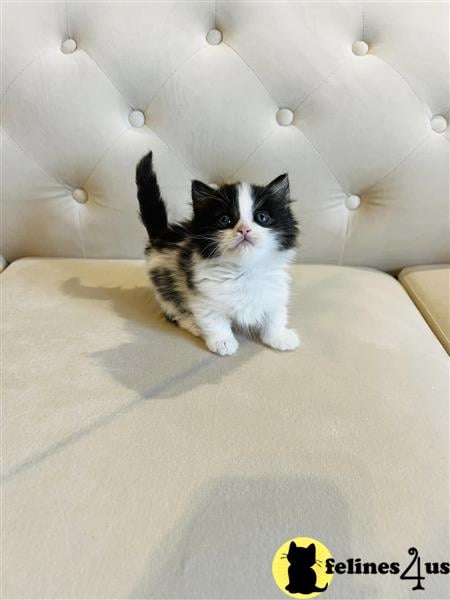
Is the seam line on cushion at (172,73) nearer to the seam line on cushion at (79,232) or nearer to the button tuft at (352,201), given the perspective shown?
the seam line on cushion at (79,232)

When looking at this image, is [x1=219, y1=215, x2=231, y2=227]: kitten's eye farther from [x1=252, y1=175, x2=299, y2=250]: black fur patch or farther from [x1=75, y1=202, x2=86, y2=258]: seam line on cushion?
[x1=75, y1=202, x2=86, y2=258]: seam line on cushion

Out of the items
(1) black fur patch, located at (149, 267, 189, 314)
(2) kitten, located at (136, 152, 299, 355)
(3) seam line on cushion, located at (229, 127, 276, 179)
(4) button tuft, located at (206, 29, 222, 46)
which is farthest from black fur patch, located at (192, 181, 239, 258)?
(4) button tuft, located at (206, 29, 222, 46)

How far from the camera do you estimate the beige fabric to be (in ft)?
3.09

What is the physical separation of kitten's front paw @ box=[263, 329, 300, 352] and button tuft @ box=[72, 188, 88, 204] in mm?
669

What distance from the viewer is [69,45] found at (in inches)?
41.8

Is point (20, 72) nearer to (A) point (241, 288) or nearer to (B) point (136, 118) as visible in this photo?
(B) point (136, 118)

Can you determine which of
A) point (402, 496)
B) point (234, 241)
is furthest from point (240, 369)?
point (402, 496)

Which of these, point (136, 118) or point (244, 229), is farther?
point (136, 118)

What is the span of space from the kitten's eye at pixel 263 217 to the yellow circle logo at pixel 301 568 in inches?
20.7

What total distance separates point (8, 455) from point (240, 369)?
0.41 meters

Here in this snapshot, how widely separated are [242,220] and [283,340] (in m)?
0.26

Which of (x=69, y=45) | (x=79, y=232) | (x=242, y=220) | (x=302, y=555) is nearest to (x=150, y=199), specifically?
(x=242, y=220)

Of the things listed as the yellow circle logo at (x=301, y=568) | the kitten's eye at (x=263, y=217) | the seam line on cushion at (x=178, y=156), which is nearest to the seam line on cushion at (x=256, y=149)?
the seam line on cushion at (x=178, y=156)
